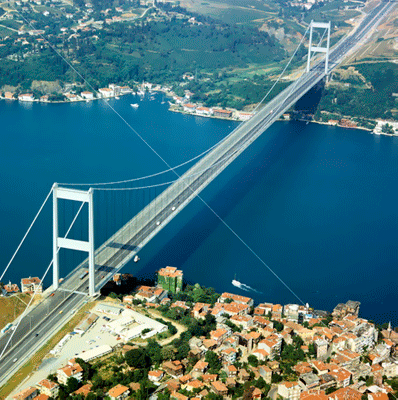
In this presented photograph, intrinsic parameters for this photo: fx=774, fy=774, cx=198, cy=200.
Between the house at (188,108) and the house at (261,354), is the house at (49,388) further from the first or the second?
the house at (188,108)

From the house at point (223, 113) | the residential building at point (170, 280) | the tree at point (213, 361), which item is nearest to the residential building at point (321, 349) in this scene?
the tree at point (213, 361)

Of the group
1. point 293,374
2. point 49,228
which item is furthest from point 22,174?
point 293,374

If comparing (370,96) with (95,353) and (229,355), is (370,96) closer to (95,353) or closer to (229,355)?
(229,355)

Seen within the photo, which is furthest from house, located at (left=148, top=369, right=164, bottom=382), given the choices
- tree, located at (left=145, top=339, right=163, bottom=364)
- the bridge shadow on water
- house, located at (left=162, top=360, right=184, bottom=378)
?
the bridge shadow on water

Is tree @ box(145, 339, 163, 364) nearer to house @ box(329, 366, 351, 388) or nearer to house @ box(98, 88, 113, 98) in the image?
house @ box(329, 366, 351, 388)

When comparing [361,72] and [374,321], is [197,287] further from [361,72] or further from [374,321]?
[361,72]

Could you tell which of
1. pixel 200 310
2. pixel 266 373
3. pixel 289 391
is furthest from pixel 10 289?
pixel 289 391
